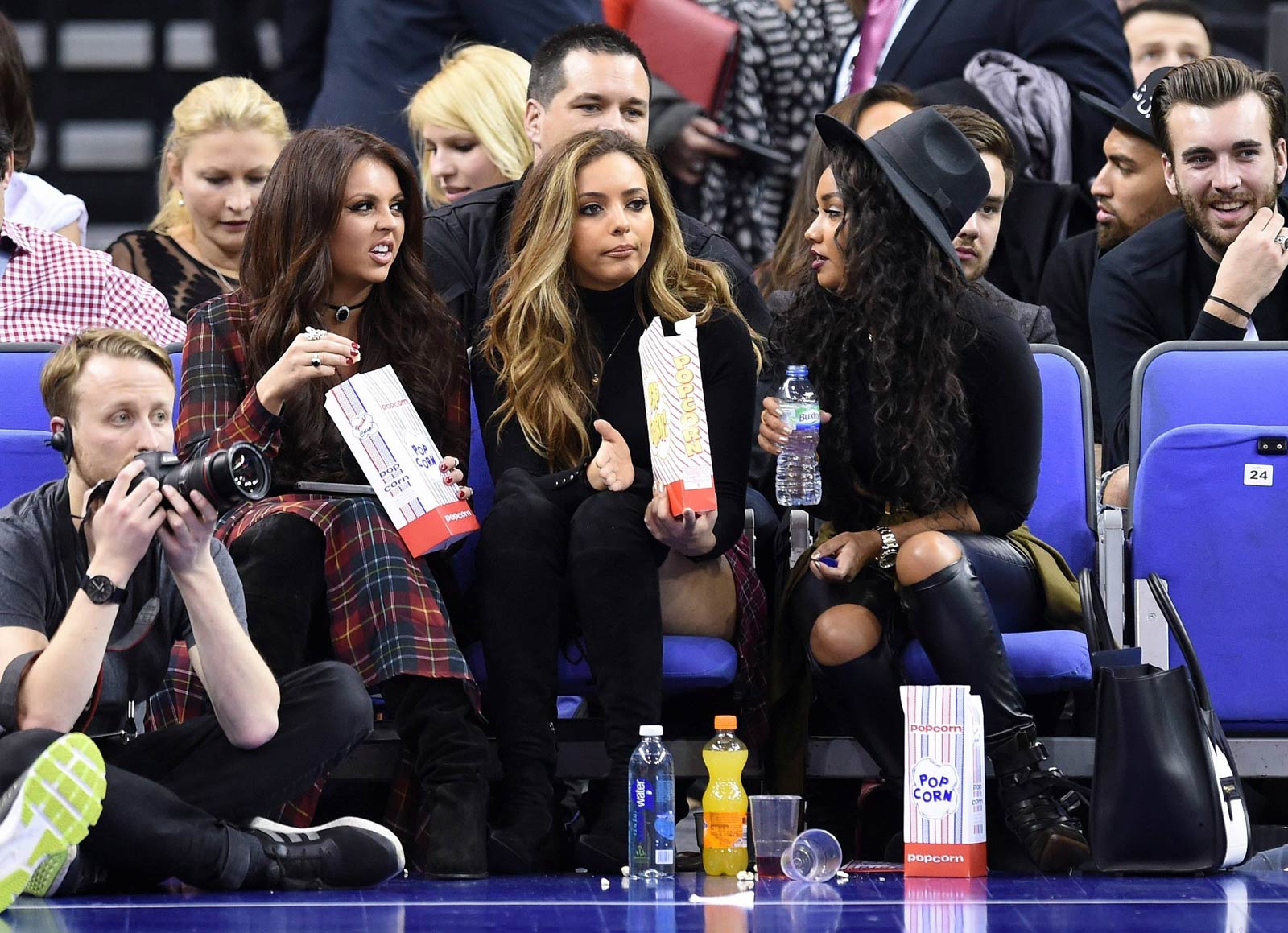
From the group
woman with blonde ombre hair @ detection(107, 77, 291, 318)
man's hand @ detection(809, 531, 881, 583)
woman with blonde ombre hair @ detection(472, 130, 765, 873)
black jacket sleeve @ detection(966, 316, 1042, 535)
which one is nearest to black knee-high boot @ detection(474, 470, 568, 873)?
woman with blonde ombre hair @ detection(472, 130, 765, 873)

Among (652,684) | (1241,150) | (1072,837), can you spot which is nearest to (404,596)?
(652,684)

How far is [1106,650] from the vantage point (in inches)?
142

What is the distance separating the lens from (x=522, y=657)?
3.59 meters

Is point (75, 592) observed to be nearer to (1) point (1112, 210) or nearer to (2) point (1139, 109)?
(1) point (1112, 210)

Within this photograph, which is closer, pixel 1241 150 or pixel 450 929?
pixel 450 929

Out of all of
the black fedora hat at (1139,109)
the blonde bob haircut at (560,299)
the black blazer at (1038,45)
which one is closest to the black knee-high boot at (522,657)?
the blonde bob haircut at (560,299)

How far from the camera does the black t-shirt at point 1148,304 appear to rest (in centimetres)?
448

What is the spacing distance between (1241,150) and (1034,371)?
109 centimetres

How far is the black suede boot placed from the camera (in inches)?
137

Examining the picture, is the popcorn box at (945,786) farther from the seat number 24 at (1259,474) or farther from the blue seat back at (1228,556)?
the seat number 24 at (1259,474)

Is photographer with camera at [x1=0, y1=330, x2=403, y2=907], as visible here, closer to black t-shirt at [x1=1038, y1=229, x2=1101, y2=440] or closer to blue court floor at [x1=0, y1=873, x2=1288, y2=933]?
blue court floor at [x1=0, y1=873, x2=1288, y2=933]

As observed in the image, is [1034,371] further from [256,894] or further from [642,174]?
[256,894]

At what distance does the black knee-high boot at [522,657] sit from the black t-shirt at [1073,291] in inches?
69.3

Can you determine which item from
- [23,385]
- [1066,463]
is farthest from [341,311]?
[1066,463]
